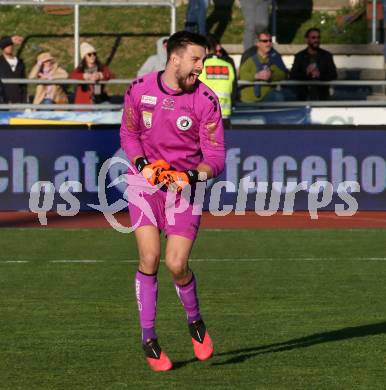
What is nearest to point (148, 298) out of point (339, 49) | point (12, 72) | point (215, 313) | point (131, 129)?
point (131, 129)

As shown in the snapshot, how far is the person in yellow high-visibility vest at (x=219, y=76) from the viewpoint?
58.8 feet

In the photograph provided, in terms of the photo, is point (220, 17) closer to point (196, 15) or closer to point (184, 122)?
point (196, 15)

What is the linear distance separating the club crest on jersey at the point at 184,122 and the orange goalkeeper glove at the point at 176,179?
0.29 metres

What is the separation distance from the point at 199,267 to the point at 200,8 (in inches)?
443

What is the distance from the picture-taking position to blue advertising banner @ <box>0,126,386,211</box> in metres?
17.6

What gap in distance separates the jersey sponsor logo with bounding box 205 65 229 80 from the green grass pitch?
287 cm

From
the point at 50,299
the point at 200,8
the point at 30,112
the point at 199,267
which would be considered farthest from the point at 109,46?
the point at 50,299

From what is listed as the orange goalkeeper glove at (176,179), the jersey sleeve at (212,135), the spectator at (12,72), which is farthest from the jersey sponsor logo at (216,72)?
the orange goalkeeper glove at (176,179)

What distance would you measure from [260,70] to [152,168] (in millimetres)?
12244

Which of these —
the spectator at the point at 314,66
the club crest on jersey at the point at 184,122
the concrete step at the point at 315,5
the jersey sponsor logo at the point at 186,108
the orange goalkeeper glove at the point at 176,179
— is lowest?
the orange goalkeeper glove at the point at 176,179

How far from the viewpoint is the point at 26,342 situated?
9.09m

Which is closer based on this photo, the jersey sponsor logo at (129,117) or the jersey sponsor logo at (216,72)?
the jersey sponsor logo at (129,117)

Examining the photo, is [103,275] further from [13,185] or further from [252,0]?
[252,0]
